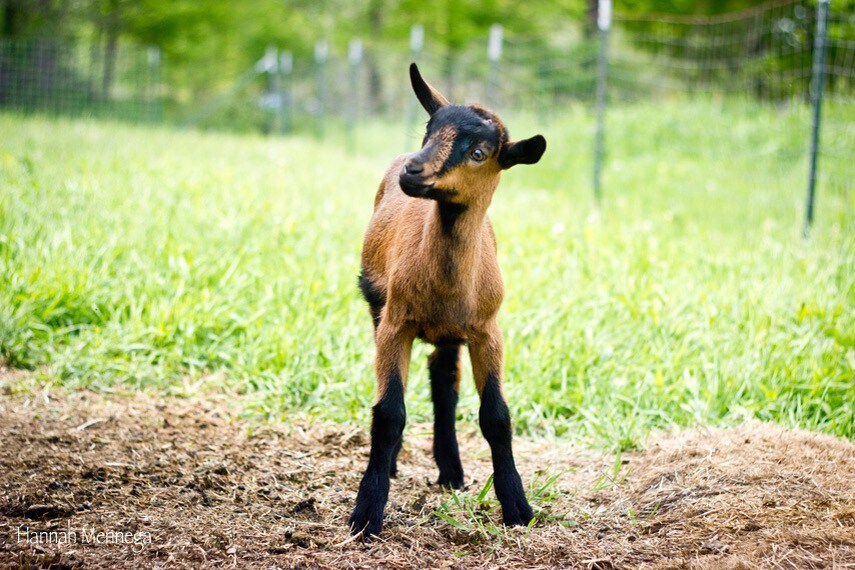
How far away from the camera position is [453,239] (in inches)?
127

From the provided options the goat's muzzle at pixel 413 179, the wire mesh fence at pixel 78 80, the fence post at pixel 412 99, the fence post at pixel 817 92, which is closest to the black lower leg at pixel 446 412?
the goat's muzzle at pixel 413 179

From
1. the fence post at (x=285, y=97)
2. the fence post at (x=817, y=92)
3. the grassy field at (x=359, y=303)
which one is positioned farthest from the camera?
the fence post at (x=285, y=97)

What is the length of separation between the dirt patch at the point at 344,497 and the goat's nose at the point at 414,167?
4.62 ft

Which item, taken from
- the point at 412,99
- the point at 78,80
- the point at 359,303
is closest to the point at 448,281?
the point at 359,303

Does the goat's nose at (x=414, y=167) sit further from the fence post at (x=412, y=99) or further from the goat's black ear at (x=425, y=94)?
the fence post at (x=412, y=99)

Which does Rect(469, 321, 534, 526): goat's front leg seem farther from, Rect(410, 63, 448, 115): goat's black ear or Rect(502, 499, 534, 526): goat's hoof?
Rect(410, 63, 448, 115): goat's black ear

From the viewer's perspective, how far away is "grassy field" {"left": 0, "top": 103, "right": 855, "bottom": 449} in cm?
478

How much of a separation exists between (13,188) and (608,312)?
529cm

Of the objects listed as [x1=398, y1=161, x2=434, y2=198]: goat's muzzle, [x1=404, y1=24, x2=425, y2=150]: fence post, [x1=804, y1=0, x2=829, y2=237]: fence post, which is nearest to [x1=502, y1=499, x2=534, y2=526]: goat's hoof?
[x1=398, y1=161, x2=434, y2=198]: goat's muzzle

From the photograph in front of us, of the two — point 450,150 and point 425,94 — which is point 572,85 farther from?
point 450,150

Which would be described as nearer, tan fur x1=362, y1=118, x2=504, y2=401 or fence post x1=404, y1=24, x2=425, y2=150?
tan fur x1=362, y1=118, x2=504, y2=401

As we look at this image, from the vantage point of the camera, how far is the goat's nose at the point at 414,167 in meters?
2.89

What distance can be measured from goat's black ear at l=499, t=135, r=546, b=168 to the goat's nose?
392 millimetres

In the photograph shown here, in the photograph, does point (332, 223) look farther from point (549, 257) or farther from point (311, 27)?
point (311, 27)
